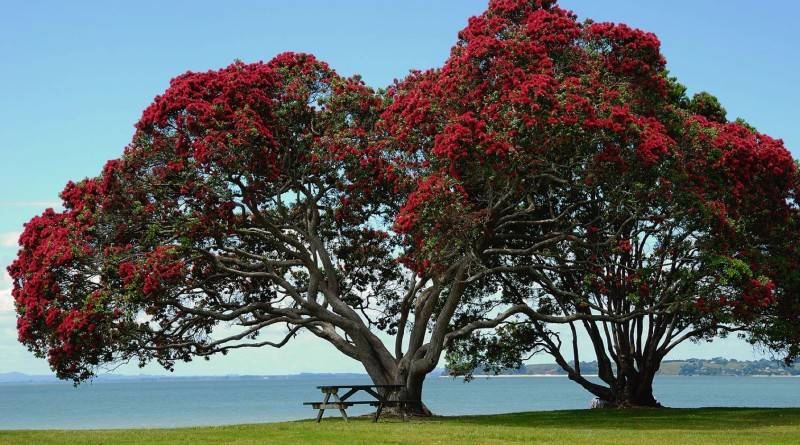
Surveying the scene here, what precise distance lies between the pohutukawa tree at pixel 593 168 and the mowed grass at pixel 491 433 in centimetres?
310

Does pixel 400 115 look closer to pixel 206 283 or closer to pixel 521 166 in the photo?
pixel 521 166

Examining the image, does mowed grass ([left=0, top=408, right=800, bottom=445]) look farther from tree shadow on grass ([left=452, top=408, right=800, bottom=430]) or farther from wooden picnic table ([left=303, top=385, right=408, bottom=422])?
wooden picnic table ([left=303, top=385, right=408, bottom=422])

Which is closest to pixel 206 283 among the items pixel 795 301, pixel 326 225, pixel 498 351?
pixel 326 225

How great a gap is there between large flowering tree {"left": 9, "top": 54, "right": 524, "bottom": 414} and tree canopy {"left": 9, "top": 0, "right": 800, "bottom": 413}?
68mm

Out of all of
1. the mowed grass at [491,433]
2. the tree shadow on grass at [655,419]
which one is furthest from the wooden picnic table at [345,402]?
the tree shadow on grass at [655,419]

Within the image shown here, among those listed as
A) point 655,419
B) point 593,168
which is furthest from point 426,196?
point 655,419

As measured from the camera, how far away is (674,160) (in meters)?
23.0

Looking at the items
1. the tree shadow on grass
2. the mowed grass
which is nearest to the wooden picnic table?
the mowed grass

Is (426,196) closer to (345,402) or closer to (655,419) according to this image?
(345,402)

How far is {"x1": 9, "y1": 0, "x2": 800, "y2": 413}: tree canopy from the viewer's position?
22.5 m

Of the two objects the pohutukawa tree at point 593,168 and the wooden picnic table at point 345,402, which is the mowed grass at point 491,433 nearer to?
the wooden picnic table at point 345,402

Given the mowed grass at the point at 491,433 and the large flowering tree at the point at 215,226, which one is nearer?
the mowed grass at the point at 491,433

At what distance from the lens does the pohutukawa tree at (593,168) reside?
2202 cm

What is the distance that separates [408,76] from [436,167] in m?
5.07
